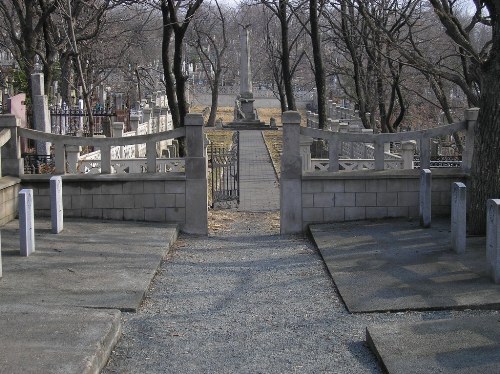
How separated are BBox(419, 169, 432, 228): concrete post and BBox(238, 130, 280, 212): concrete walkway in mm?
6791

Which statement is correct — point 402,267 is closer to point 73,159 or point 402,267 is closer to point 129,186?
point 129,186

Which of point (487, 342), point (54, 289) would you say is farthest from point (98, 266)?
point (487, 342)

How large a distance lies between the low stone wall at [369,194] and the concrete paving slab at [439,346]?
6093 millimetres

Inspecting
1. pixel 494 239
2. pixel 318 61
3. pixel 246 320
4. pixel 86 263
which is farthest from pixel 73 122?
pixel 494 239

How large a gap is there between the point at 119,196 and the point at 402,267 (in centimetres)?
537

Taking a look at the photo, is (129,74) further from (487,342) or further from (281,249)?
(487,342)

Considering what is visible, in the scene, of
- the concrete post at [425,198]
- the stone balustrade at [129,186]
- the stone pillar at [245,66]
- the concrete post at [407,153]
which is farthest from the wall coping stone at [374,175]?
the stone pillar at [245,66]

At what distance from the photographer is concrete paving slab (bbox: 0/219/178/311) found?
8.30 metres

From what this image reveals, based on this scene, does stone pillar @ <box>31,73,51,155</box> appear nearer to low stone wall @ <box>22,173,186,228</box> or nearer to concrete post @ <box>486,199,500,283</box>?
low stone wall @ <box>22,173,186,228</box>

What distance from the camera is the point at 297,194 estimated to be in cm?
1319

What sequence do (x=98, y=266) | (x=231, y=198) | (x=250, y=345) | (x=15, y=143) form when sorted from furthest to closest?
(x=231, y=198) < (x=15, y=143) < (x=98, y=266) < (x=250, y=345)

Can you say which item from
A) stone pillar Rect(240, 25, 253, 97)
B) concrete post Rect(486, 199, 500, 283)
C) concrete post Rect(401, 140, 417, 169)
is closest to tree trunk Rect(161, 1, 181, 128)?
concrete post Rect(401, 140, 417, 169)

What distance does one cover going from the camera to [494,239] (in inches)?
334

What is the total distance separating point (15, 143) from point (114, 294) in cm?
541
